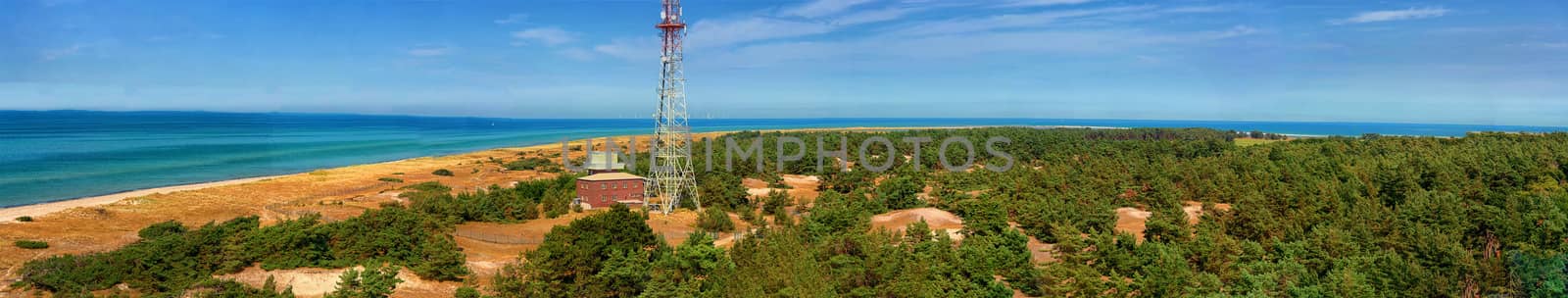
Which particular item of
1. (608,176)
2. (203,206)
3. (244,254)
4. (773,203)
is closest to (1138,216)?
(773,203)

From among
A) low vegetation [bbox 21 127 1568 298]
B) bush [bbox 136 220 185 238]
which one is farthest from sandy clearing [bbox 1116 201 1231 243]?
bush [bbox 136 220 185 238]

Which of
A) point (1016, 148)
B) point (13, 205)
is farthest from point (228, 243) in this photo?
point (1016, 148)

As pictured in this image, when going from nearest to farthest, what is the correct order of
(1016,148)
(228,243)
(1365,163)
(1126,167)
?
1. (228,243)
2. (1365,163)
3. (1126,167)
4. (1016,148)

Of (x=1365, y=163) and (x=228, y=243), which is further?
(x=1365, y=163)

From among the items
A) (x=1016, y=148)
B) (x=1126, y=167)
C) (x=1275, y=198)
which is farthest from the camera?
(x=1016, y=148)

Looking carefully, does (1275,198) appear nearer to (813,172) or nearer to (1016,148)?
(813,172)

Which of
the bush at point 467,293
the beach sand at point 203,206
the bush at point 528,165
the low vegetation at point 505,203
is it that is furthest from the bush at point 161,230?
the bush at point 528,165

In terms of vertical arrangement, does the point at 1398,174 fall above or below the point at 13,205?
above

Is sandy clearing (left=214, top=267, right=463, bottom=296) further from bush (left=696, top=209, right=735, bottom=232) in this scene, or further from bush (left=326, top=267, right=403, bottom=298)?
bush (left=696, top=209, right=735, bottom=232)
